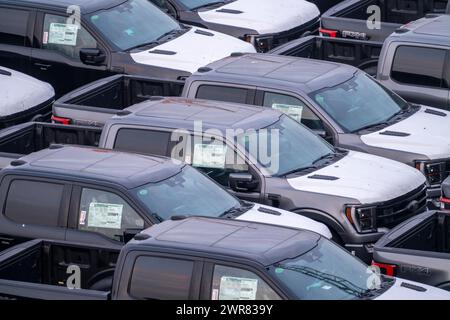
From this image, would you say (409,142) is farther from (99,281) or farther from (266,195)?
(99,281)

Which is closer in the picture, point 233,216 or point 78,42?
point 233,216

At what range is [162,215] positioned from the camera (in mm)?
12188

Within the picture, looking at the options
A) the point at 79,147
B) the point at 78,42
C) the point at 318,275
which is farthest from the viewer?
the point at 78,42

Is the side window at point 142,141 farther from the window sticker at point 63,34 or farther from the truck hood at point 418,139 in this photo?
the window sticker at point 63,34

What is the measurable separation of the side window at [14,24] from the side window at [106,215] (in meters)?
5.67

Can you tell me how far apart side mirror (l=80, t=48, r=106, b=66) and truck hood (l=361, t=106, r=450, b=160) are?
390cm

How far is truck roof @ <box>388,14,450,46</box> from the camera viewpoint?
53.9 feet

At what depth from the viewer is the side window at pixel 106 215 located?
12211 mm

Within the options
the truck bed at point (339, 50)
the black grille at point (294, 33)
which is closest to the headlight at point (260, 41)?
the black grille at point (294, 33)

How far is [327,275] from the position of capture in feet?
34.9

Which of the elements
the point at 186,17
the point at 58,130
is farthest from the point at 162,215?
the point at 186,17

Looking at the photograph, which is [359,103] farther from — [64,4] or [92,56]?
[64,4]

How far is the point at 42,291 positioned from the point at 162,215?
1751 millimetres

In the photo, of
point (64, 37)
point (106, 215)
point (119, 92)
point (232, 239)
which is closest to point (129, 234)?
point (106, 215)
